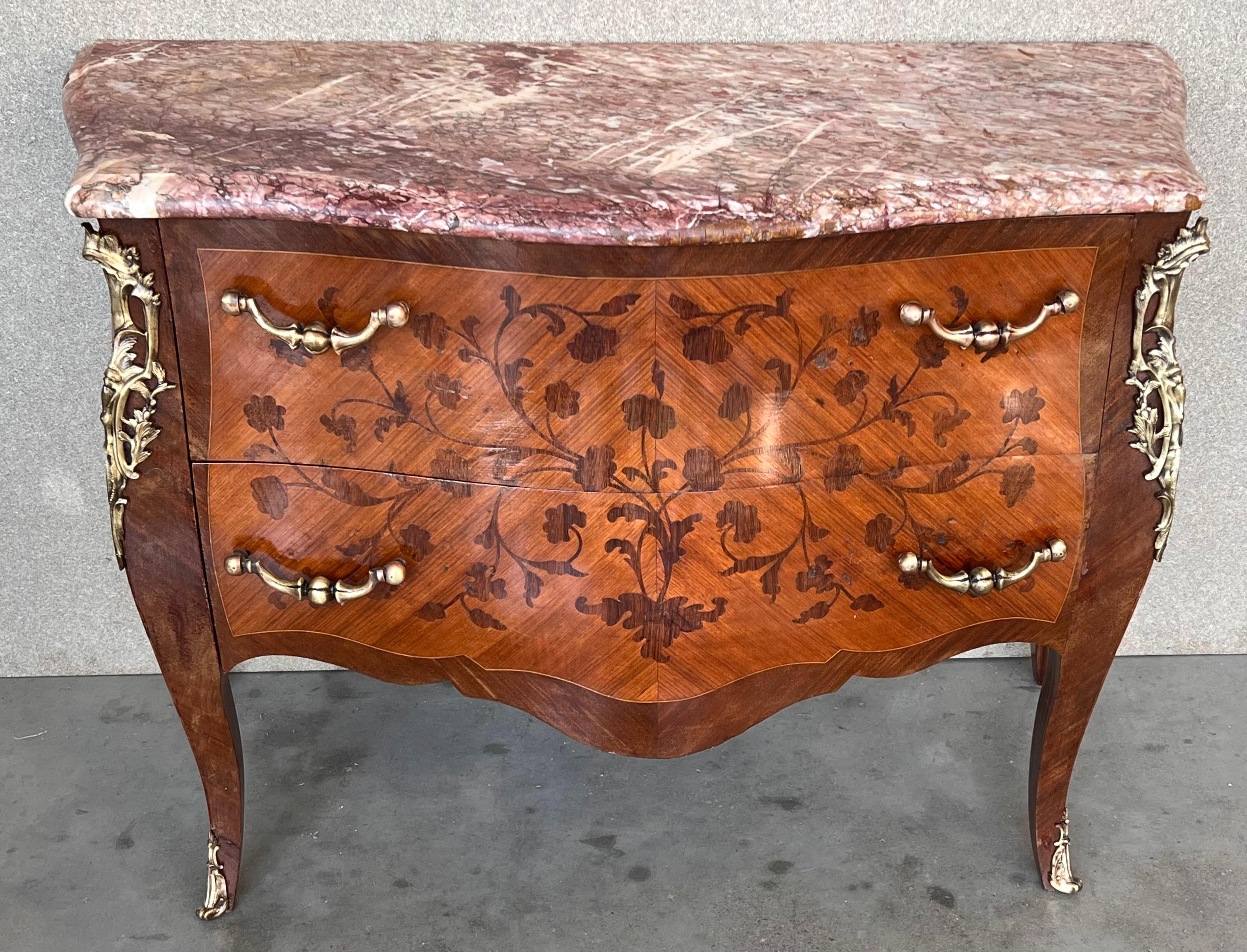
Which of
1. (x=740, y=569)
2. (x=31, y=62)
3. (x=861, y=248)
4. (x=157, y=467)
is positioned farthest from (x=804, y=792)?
(x=31, y=62)

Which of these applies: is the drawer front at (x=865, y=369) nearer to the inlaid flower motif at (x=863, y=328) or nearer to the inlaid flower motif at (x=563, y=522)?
the inlaid flower motif at (x=863, y=328)

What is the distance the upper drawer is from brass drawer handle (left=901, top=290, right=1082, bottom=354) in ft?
0.04

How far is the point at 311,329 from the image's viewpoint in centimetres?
109

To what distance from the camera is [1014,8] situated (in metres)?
1.54

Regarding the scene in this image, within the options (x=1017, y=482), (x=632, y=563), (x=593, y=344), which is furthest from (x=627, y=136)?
(x=1017, y=482)

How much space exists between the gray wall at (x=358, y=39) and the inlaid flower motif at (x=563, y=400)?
582 millimetres

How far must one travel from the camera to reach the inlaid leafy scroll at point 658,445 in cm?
110

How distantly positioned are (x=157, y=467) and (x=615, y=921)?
80 centimetres

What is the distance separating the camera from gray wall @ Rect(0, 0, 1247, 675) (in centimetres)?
152

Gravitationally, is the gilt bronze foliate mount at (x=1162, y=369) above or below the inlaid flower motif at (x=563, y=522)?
above

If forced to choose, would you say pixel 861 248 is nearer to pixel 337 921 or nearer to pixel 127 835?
pixel 337 921

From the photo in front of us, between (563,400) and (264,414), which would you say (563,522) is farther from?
(264,414)

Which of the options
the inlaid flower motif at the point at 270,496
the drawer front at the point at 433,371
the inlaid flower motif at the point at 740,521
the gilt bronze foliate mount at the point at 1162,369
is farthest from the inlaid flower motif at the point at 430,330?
the gilt bronze foliate mount at the point at 1162,369

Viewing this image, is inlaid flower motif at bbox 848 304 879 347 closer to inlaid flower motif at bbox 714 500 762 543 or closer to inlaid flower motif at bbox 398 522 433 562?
inlaid flower motif at bbox 714 500 762 543
